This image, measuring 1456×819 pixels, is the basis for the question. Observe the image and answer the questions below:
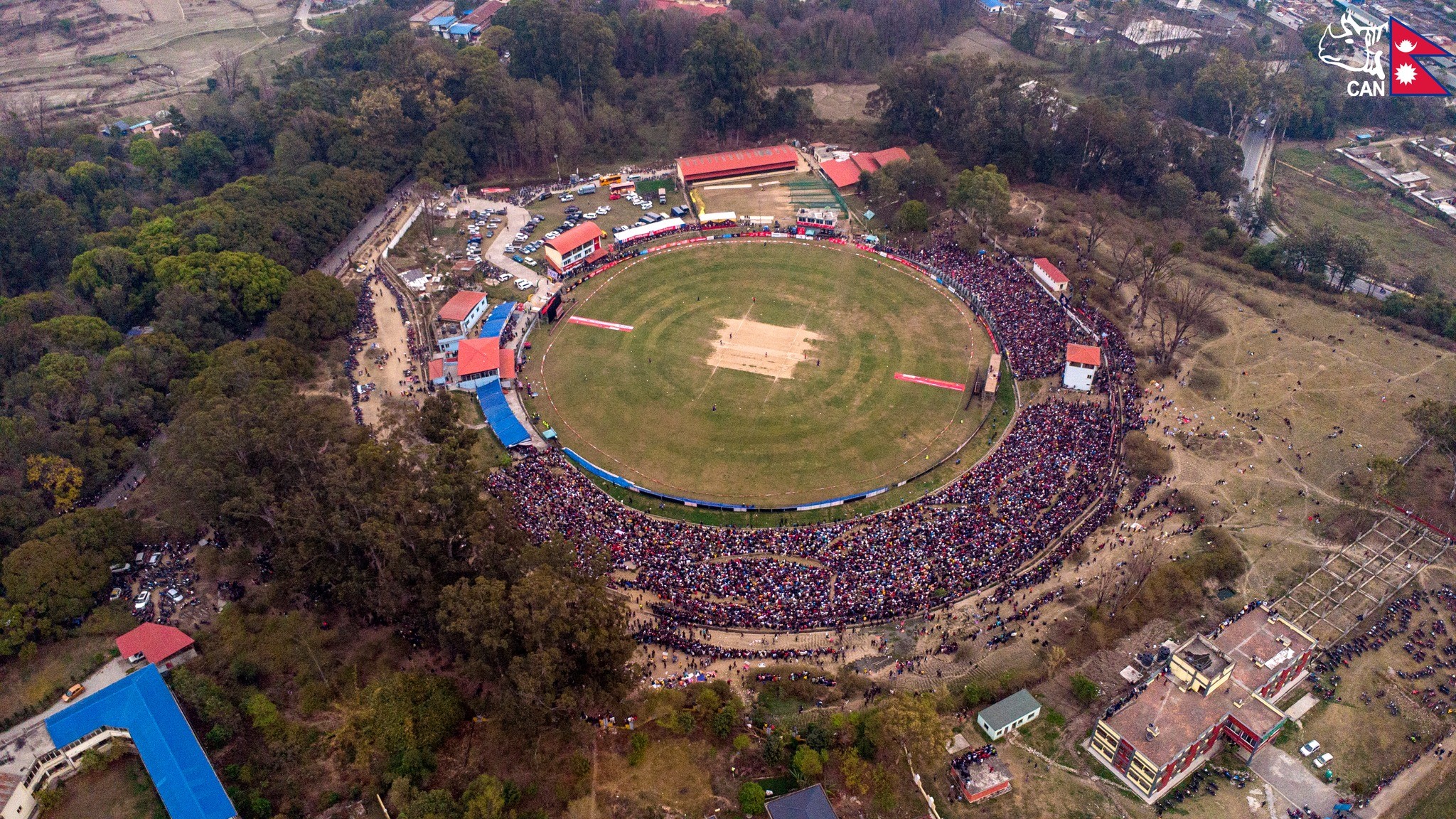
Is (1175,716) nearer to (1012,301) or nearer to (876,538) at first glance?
(876,538)

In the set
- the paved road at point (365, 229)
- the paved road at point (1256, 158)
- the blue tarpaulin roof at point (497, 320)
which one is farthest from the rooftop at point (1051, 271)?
the paved road at point (365, 229)

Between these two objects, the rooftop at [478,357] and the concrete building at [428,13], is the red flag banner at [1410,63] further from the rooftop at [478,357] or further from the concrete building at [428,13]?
the concrete building at [428,13]

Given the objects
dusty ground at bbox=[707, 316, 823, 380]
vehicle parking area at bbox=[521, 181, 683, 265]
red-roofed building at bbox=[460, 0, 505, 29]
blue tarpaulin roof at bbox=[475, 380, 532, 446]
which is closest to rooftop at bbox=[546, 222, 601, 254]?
vehicle parking area at bbox=[521, 181, 683, 265]

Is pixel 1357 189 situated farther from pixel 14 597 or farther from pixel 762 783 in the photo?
pixel 14 597

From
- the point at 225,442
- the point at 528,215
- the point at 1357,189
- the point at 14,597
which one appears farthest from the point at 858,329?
the point at 1357,189

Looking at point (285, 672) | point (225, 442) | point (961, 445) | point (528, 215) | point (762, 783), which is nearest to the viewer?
point (762, 783)

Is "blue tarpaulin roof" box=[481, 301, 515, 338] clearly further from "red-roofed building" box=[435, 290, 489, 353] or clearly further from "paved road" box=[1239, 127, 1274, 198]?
"paved road" box=[1239, 127, 1274, 198]
